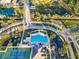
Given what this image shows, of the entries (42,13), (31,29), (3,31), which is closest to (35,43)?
(31,29)

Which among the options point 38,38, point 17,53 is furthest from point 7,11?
point 17,53

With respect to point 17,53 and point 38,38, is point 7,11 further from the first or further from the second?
point 17,53

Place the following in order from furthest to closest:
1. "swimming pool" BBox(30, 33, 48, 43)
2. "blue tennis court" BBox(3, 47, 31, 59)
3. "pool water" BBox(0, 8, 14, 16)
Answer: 1. "pool water" BBox(0, 8, 14, 16)
2. "swimming pool" BBox(30, 33, 48, 43)
3. "blue tennis court" BBox(3, 47, 31, 59)

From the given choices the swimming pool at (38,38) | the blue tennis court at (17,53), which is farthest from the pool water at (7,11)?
the blue tennis court at (17,53)

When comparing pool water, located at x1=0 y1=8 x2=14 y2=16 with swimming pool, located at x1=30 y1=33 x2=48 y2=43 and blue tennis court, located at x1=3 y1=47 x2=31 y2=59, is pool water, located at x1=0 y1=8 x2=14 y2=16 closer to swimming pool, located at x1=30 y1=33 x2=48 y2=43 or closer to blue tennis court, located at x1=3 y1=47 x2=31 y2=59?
swimming pool, located at x1=30 y1=33 x2=48 y2=43

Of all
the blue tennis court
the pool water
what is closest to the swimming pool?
the blue tennis court

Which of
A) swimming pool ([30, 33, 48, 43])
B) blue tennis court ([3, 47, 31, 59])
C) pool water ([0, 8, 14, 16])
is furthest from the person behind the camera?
pool water ([0, 8, 14, 16])
